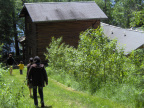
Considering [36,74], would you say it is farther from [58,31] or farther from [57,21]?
[58,31]

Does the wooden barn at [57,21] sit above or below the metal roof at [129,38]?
above

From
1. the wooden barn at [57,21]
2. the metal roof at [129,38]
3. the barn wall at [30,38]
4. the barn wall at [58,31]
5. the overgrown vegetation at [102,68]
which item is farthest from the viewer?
the metal roof at [129,38]

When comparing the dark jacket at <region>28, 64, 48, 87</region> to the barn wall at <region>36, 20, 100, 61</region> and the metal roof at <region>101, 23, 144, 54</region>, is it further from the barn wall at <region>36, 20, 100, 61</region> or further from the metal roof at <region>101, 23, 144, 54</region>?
the metal roof at <region>101, 23, 144, 54</region>

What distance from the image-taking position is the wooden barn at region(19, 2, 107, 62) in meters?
24.5

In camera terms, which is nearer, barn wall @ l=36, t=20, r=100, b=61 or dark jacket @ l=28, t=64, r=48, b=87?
dark jacket @ l=28, t=64, r=48, b=87

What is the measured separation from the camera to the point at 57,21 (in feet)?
80.8

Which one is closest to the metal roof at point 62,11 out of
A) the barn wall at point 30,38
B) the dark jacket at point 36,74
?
the barn wall at point 30,38

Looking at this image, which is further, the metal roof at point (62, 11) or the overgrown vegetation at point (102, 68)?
the metal roof at point (62, 11)

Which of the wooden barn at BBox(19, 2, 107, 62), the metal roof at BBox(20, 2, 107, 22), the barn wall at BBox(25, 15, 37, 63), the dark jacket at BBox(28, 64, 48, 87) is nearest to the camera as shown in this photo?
the dark jacket at BBox(28, 64, 48, 87)

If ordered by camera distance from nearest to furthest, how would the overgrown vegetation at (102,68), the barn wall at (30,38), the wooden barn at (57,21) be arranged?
the overgrown vegetation at (102,68), the wooden barn at (57,21), the barn wall at (30,38)

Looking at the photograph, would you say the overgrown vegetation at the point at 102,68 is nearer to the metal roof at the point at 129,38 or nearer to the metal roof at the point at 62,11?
the metal roof at the point at 62,11

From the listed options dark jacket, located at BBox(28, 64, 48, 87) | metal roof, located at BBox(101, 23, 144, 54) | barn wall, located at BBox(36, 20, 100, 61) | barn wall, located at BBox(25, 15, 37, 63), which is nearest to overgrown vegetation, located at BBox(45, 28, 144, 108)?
dark jacket, located at BBox(28, 64, 48, 87)

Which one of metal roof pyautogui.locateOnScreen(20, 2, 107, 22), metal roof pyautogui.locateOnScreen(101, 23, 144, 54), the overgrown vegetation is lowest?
metal roof pyautogui.locateOnScreen(101, 23, 144, 54)

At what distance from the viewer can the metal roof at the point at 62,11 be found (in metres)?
24.1
